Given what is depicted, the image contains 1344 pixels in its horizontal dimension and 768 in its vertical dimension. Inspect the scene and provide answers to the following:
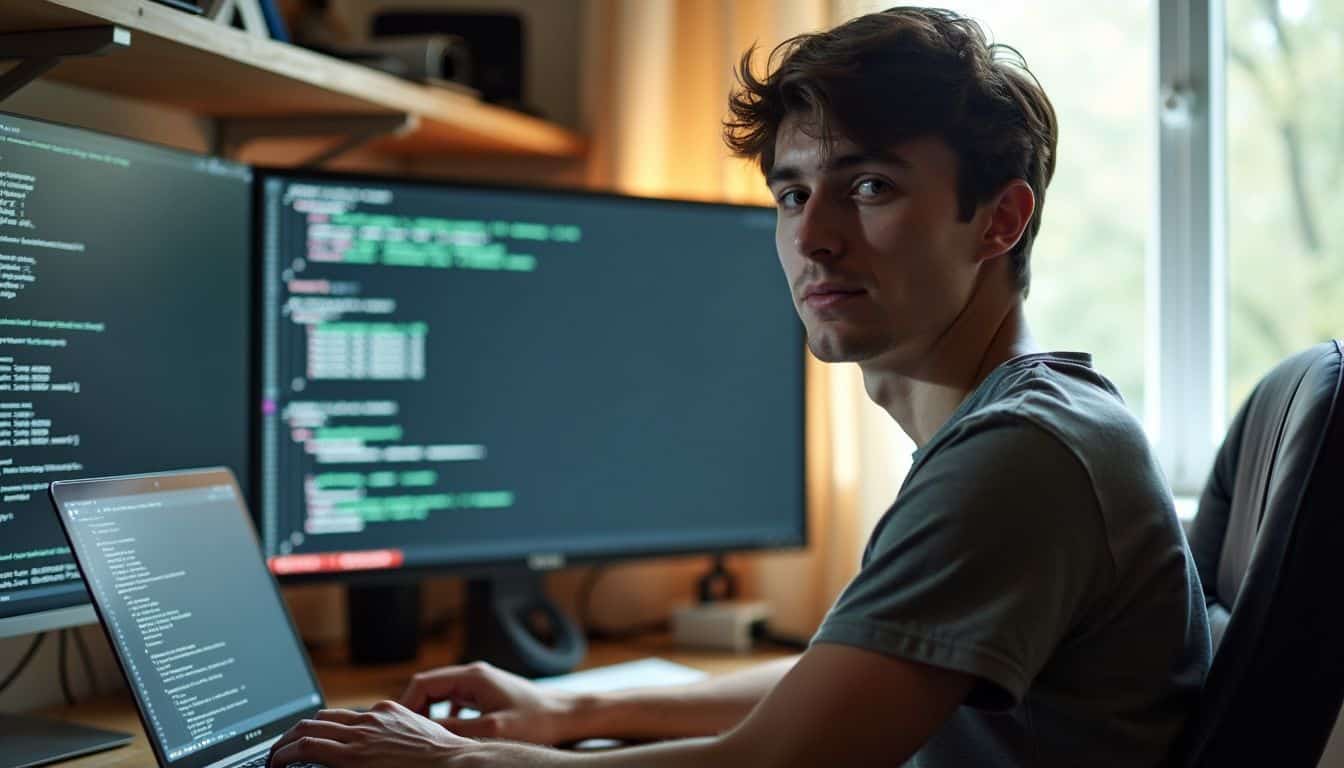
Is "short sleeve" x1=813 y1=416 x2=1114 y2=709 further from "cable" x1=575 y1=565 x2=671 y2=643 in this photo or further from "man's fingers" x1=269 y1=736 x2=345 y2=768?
"cable" x1=575 y1=565 x2=671 y2=643

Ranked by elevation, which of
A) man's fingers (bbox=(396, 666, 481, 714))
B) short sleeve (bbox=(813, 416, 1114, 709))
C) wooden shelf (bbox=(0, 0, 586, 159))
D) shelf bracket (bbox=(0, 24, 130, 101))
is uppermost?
wooden shelf (bbox=(0, 0, 586, 159))

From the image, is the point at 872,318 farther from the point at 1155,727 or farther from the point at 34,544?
the point at 34,544

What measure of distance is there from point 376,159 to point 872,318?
4.03 ft

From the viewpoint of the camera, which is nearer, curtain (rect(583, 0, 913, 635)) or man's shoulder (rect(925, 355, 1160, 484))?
man's shoulder (rect(925, 355, 1160, 484))

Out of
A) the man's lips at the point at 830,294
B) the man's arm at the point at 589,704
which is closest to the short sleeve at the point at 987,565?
the man's lips at the point at 830,294

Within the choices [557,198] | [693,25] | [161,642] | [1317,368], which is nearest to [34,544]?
[161,642]

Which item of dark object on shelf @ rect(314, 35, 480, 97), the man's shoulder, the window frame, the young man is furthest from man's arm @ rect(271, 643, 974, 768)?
the window frame

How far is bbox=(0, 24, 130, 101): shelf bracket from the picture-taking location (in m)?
1.20

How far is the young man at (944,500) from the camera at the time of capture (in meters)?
0.81

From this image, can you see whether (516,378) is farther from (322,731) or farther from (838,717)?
(838,717)

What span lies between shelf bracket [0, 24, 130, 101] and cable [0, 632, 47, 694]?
610 mm

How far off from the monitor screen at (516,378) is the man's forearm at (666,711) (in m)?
0.37

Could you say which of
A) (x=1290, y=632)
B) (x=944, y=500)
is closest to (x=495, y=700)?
(x=944, y=500)

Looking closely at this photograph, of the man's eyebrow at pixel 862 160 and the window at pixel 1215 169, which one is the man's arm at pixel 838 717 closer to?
the man's eyebrow at pixel 862 160
